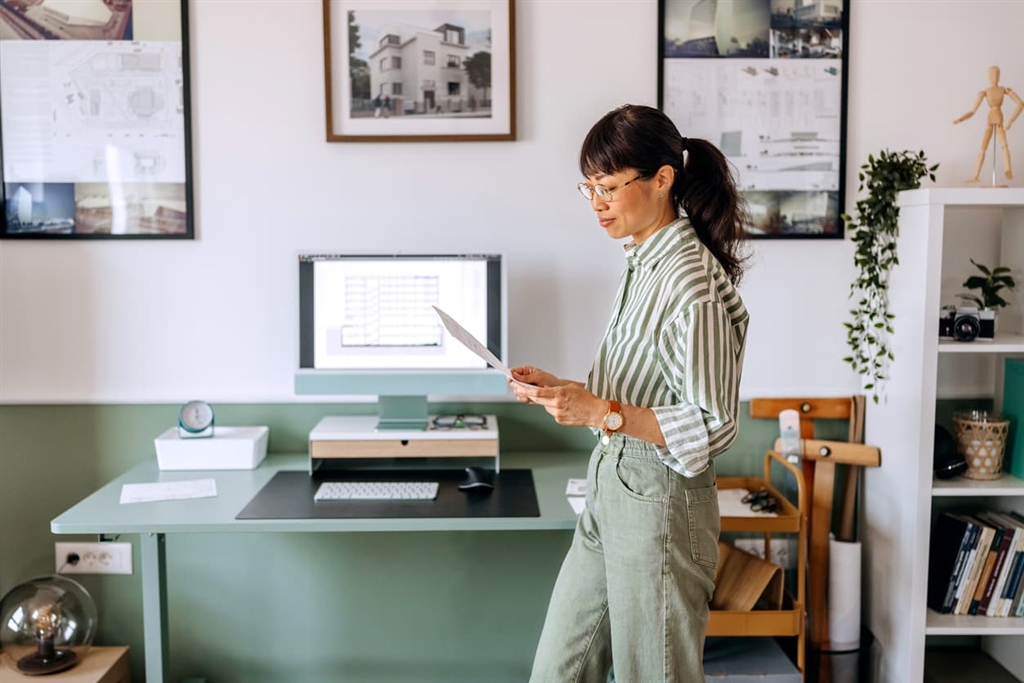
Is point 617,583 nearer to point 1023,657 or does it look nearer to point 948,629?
point 948,629

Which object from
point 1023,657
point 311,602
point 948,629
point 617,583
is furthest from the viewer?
point 311,602

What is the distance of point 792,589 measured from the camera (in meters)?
2.62

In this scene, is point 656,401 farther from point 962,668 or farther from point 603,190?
point 962,668

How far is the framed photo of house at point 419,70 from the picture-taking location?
245 cm

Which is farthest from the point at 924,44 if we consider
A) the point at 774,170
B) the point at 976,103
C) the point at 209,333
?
the point at 209,333

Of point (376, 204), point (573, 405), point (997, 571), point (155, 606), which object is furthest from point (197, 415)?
point (997, 571)

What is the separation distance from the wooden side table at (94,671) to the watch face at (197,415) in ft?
2.12

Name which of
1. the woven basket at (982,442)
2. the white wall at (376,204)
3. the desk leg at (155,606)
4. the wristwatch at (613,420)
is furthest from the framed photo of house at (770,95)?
the desk leg at (155,606)

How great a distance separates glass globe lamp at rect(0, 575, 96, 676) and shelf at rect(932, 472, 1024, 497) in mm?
2183

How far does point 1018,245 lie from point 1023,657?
3.61ft

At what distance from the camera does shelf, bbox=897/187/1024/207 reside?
7.05 feet

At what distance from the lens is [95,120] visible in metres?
2.46

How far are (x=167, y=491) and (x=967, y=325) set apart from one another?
1.98 meters

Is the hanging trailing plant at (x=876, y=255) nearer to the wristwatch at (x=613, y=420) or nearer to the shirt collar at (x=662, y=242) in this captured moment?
the shirt collar at (x=662, y=242)
